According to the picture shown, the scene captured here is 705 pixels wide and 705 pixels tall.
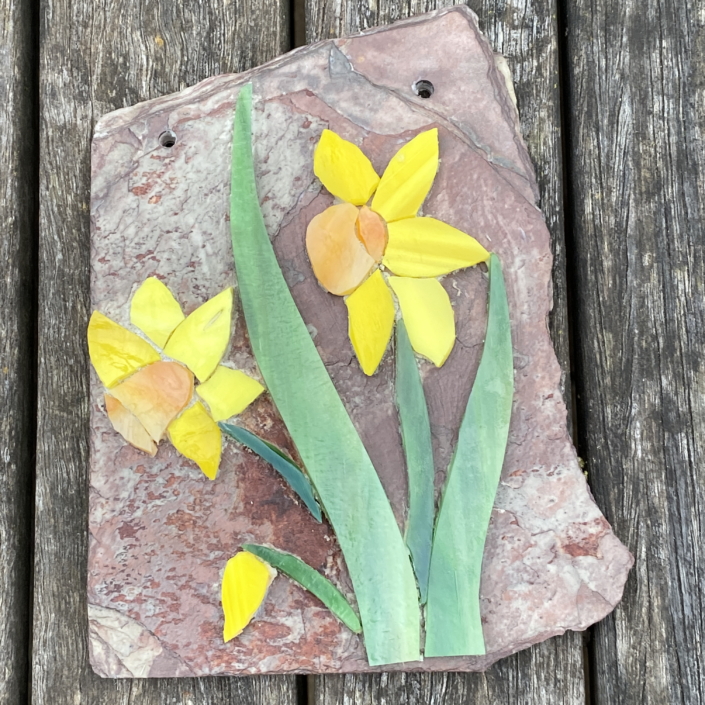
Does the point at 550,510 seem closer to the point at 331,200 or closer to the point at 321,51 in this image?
the point at 331,200

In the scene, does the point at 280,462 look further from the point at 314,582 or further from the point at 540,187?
the point at 540,187

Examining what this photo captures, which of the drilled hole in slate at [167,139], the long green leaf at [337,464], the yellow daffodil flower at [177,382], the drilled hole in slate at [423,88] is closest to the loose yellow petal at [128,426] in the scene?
the yellow daffodil flower at [177,382]

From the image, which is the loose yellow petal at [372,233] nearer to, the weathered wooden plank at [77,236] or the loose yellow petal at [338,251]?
the loose yellow petal at [338,251]

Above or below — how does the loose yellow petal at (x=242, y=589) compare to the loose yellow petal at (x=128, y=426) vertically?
below

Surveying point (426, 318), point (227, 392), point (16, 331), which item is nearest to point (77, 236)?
point (16, 331)

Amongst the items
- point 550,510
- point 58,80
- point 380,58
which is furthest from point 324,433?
point 58,80
